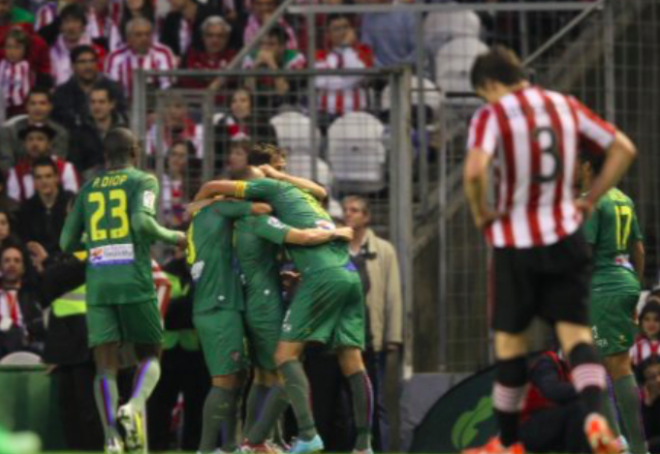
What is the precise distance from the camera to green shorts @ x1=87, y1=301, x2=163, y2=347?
50.6 ft

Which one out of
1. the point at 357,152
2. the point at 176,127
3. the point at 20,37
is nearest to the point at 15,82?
the point at 20,37

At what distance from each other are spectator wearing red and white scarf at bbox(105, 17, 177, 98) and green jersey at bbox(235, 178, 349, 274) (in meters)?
5.70

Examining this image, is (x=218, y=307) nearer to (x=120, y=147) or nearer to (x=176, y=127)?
(x=120, y=147)

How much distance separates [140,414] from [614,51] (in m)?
5.92

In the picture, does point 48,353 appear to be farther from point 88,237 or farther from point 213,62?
point 213,62

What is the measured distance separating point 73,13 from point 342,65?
9.68ft

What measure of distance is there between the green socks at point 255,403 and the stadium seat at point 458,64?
401 centimetres

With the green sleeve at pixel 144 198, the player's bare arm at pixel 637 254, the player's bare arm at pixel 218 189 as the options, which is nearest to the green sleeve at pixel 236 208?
the player's bare arm at pixel 218 189

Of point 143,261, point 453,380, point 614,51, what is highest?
point 614,51

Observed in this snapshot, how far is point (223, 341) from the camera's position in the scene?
1514cm

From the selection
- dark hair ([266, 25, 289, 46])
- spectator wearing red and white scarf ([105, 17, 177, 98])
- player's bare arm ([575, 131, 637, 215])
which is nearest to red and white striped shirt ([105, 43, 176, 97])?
spectator wearing red and white scarf ([105, 17, 177, 98])

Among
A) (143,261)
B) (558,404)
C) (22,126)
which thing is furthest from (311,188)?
(22,126)

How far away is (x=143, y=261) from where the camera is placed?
15422mm

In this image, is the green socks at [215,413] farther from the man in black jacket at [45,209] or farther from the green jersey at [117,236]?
the man in black jacket at [45,209]
